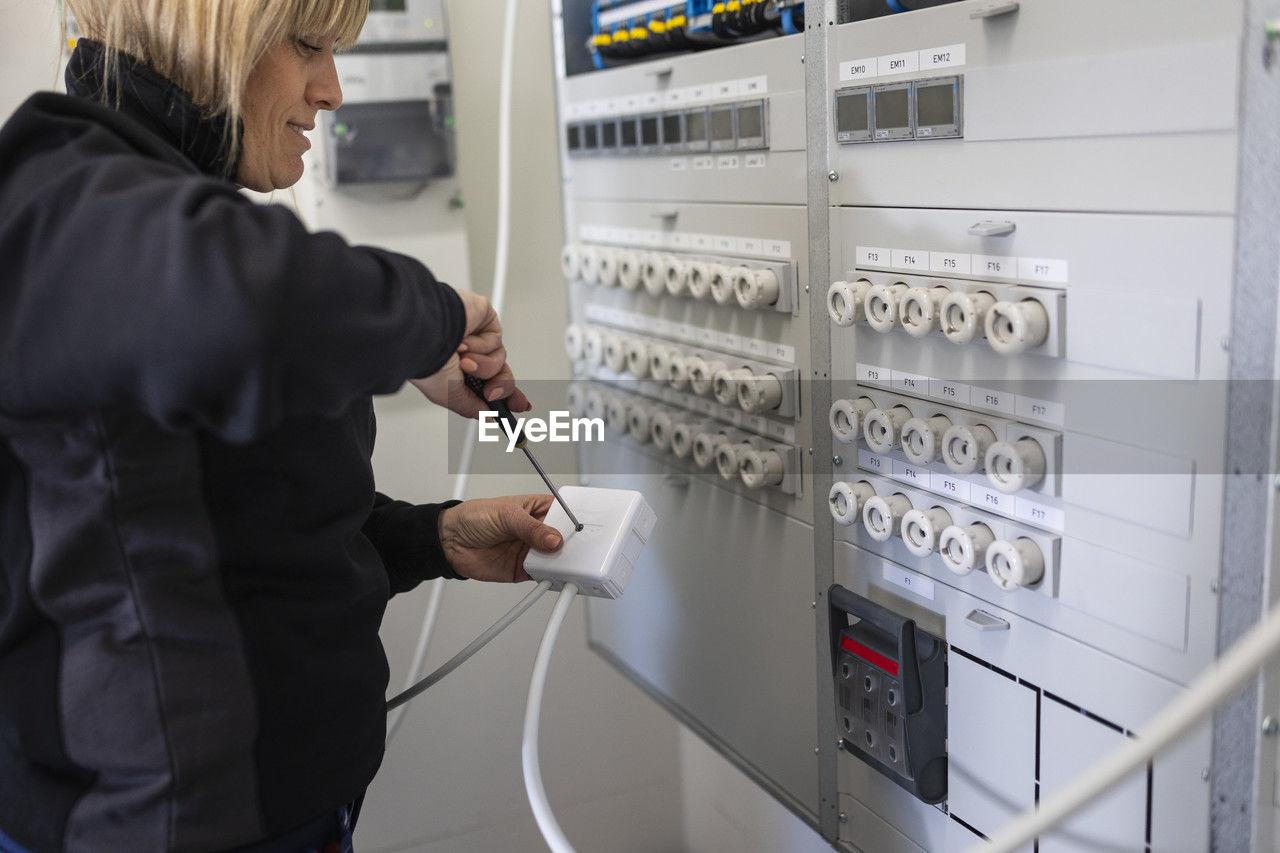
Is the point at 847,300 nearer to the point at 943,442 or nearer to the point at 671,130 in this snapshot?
the point at 943,442

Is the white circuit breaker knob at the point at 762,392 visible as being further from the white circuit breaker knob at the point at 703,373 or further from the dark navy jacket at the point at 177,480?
the dark navy jacket at the point at 177,480

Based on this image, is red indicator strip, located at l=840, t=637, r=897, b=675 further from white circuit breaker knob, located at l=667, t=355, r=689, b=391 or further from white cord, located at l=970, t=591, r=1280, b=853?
white cord, located at l=970, t=591, r=1280, b=853

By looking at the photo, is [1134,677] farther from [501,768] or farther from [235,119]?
[501,768]

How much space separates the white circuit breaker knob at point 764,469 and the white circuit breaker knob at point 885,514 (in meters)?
0.22

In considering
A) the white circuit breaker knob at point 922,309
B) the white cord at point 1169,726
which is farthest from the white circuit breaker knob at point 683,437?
the white cord at point 1169,726

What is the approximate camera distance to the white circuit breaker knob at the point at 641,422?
1.72 metres

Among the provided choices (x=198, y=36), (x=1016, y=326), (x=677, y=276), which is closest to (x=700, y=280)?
(x=677, y=276)

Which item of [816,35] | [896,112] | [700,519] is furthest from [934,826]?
[816,35]

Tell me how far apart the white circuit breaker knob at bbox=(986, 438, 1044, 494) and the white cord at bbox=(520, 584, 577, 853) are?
0.46 m

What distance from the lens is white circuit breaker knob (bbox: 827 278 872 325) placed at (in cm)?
117

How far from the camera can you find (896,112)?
1.13 meters

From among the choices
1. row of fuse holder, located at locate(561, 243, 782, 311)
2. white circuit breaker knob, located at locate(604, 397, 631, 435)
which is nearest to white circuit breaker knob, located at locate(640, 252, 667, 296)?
row of fuse holder, located at locate(561, 243, 782, 311)

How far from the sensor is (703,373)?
5.02 feet

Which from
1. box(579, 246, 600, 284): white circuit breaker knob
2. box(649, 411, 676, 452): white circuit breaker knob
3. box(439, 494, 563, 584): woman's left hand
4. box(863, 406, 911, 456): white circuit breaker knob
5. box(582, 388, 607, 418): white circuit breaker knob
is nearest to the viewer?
Answer: box(863, 406, 911, 456): white circuit breaker knob
